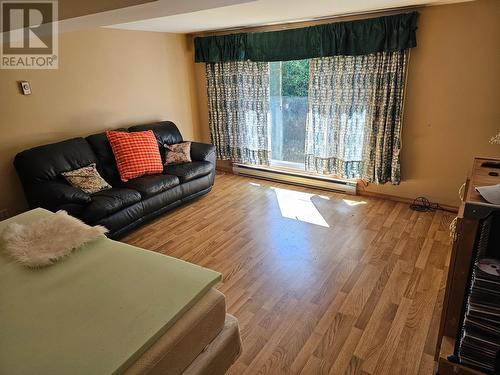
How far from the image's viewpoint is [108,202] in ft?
9.46

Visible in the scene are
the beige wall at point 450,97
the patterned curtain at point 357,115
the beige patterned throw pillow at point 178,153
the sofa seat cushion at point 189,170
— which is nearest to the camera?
the beige wall at point 450,97

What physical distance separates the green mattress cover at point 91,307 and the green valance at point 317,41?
10.00ft

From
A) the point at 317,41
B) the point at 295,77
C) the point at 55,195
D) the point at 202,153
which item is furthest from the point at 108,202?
the point at 317,41

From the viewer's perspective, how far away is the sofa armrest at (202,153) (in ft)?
13.1

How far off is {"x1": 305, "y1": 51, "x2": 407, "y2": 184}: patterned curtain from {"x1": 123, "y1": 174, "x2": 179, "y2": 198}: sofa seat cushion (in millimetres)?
1857

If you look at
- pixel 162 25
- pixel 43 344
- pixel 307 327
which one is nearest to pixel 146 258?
pixel 43 344

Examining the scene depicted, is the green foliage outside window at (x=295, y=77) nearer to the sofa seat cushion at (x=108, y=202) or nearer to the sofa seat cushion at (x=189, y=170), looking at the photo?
the sofa seat cushion at (x=189, y=170)

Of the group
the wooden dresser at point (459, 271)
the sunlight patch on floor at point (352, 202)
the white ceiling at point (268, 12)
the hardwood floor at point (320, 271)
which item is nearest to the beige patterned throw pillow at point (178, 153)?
the hardwood floor at point (320, 271)

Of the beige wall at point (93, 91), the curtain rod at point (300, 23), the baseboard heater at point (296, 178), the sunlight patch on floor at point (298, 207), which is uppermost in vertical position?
Result: the curtain rod at point (300, 23)

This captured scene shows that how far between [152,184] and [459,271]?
9.01 ft

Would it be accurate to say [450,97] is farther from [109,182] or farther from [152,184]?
[109,182]

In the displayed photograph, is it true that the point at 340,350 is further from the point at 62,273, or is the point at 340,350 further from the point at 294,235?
the point at 62,273

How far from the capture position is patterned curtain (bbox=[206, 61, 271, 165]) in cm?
433

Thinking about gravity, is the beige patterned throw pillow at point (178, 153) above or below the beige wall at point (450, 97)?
below
